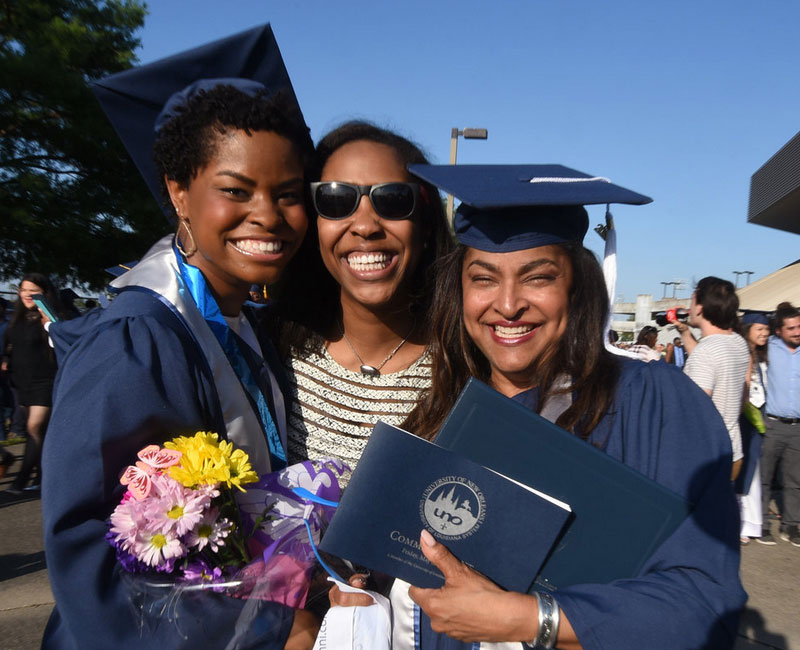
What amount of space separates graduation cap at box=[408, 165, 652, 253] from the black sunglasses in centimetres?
37

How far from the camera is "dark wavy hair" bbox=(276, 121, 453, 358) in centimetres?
228

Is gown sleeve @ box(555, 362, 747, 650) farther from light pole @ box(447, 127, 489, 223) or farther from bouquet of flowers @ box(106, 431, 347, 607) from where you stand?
light pole @ box(447, 127, 489, 223)

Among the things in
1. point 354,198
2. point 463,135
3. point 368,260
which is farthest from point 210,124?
point 463,135

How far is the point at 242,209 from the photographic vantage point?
1863mm

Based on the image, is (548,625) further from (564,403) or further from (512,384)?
(512,384)

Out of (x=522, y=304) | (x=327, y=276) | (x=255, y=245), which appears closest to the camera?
(x=522, y=304)

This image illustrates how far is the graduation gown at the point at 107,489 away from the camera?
1.36 m

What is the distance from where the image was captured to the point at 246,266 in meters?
1.90

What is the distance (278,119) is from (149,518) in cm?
116

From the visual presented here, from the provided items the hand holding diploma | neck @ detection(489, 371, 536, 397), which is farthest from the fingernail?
neck @ detection(489, 371, 536, 397)

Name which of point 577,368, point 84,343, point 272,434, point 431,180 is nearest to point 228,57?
point 431,180

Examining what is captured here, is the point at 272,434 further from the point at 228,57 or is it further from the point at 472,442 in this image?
the point at 228,57

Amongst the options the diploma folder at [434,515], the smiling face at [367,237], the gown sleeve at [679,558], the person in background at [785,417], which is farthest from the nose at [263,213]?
the person in background at [785,417]

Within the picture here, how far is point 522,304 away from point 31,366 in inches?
232
